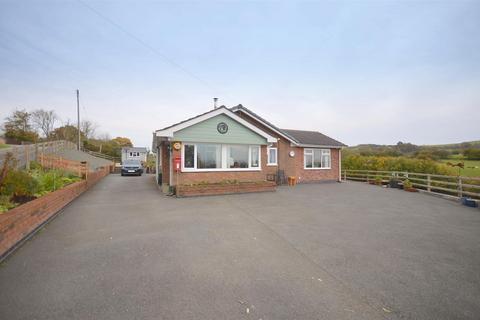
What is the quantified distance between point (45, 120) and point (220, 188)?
164 ft

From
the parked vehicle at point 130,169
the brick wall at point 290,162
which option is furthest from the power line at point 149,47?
Answer: the parked vehicle at point 130,169

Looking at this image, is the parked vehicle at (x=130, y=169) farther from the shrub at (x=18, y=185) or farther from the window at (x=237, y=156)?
the shrub at (x=18, y=185)

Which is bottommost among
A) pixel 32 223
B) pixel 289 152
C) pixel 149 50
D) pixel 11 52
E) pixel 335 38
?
pixel 32 223

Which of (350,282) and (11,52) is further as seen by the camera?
(11,52)

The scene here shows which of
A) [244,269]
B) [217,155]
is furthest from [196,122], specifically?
[244,269]

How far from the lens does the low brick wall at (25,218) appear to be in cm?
391

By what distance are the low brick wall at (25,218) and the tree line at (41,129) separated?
4099cm

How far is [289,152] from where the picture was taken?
16.4 metres

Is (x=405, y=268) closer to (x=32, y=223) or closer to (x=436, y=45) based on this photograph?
(x=32, y=223)

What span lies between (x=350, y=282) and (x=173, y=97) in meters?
19.9

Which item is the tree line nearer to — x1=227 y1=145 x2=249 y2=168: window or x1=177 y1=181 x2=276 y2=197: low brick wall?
x1=227 y1=145 x2=249 y2=168: window

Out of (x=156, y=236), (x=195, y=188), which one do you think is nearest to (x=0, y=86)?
(x=195, y=188)

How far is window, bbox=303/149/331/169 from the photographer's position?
17078mm

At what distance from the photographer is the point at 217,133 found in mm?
11914
